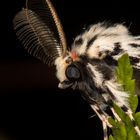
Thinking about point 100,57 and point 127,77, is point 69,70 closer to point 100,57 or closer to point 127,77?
point 100,57

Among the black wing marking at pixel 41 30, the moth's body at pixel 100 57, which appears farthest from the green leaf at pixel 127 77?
the black wing marking at pixel 41 30

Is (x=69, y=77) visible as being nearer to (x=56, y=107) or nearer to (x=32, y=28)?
(x=32, y=28)

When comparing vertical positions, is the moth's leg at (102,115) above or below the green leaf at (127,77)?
below

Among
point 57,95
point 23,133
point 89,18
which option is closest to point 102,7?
point 89,18

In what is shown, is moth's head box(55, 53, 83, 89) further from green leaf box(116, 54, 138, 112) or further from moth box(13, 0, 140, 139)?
green leaf box(116, 54, 138, 112)

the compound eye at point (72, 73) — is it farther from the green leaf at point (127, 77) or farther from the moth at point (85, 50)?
the green leaf at point (127, 77)

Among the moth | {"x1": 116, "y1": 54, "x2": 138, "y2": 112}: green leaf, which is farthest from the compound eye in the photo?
{"x1": 116, "y1": 54, "x2": 138, "y2": 112}: green leaf

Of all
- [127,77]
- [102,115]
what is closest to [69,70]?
[102,115]
